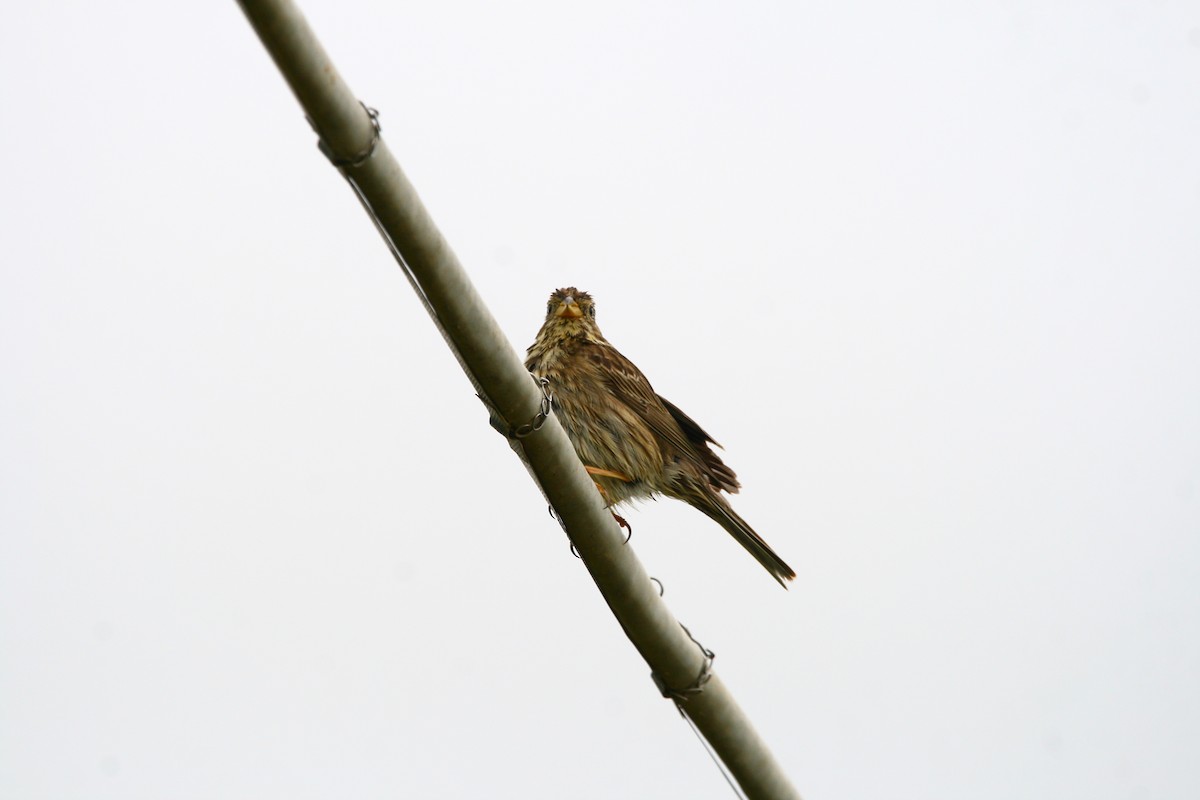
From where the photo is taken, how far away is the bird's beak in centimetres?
745

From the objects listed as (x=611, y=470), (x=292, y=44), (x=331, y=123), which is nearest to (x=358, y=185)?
(x=331, y=123)

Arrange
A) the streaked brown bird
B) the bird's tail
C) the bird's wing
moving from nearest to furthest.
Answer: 1. the bird's tail
2. the streaked brown bird
3. the bird's wing

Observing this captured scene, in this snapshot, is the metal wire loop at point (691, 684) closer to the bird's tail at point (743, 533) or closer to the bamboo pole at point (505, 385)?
the bamboo pole at point (505, 385)

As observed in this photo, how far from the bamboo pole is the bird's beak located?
324 cm

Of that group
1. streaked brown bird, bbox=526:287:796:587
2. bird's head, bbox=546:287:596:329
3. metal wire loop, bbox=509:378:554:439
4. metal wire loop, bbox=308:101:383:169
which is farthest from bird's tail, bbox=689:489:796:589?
metal wire loop, bbox=308:101:383:169

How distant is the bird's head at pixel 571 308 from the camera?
7.44 m

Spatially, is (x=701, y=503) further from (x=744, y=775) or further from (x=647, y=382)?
(x=744, y=775)

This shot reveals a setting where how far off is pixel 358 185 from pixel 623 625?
5.97 ft

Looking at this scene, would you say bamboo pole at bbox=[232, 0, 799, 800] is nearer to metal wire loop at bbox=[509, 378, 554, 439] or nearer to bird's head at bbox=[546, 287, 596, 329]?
metal wire loop at bbox=[509, 378, 554, 439]

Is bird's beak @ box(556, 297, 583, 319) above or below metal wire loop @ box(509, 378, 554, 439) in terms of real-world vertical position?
above

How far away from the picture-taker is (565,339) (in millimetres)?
7305

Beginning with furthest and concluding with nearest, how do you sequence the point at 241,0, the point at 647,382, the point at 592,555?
the point at 647,382 < the point at 592,555 < the point at 241,0

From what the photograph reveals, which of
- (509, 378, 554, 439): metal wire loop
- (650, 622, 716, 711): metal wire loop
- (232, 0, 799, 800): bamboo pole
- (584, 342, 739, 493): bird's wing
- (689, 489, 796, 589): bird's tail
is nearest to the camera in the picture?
(232, 0, 799, 800): bamboo pole

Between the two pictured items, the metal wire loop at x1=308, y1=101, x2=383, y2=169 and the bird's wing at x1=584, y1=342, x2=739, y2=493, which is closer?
the metal wire loop at x1=308, y1=101, x2=383, y2=169
